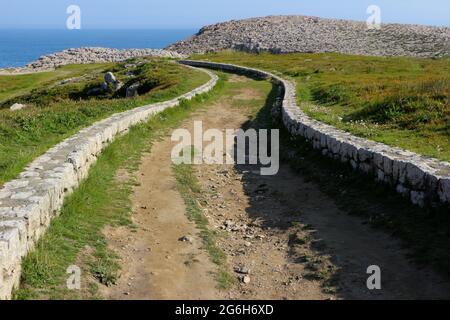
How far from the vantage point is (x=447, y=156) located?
38.9ft

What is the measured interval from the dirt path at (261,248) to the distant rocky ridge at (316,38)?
78.5 metres

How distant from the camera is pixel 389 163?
11102mm

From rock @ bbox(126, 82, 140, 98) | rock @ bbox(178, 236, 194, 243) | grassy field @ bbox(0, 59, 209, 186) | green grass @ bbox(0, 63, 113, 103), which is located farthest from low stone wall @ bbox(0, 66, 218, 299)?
green grass @ bbox(0, 63, 113, 103)

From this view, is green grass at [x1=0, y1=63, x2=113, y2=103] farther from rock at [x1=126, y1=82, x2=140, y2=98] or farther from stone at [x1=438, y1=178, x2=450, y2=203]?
stone at [x1=438, y1=178, x2=450, y2=203]

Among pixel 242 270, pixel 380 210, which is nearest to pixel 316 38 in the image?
pixel 380 210

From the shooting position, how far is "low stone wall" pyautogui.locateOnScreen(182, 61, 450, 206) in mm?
9719

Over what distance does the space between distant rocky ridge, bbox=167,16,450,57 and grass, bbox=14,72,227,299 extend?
79283mm

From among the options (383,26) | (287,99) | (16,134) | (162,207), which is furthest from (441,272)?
(383,26)

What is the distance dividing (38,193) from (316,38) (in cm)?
10809

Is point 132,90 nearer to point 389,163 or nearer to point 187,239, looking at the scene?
point 389,163

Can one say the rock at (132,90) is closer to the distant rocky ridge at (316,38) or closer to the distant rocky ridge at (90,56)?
the distant rocky ridge at (90,56)

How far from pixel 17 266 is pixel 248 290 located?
3.30 metres

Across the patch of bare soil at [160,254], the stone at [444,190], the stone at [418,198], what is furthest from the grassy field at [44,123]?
the stone at [444,190]

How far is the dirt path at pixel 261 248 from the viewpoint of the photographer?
7.80m
